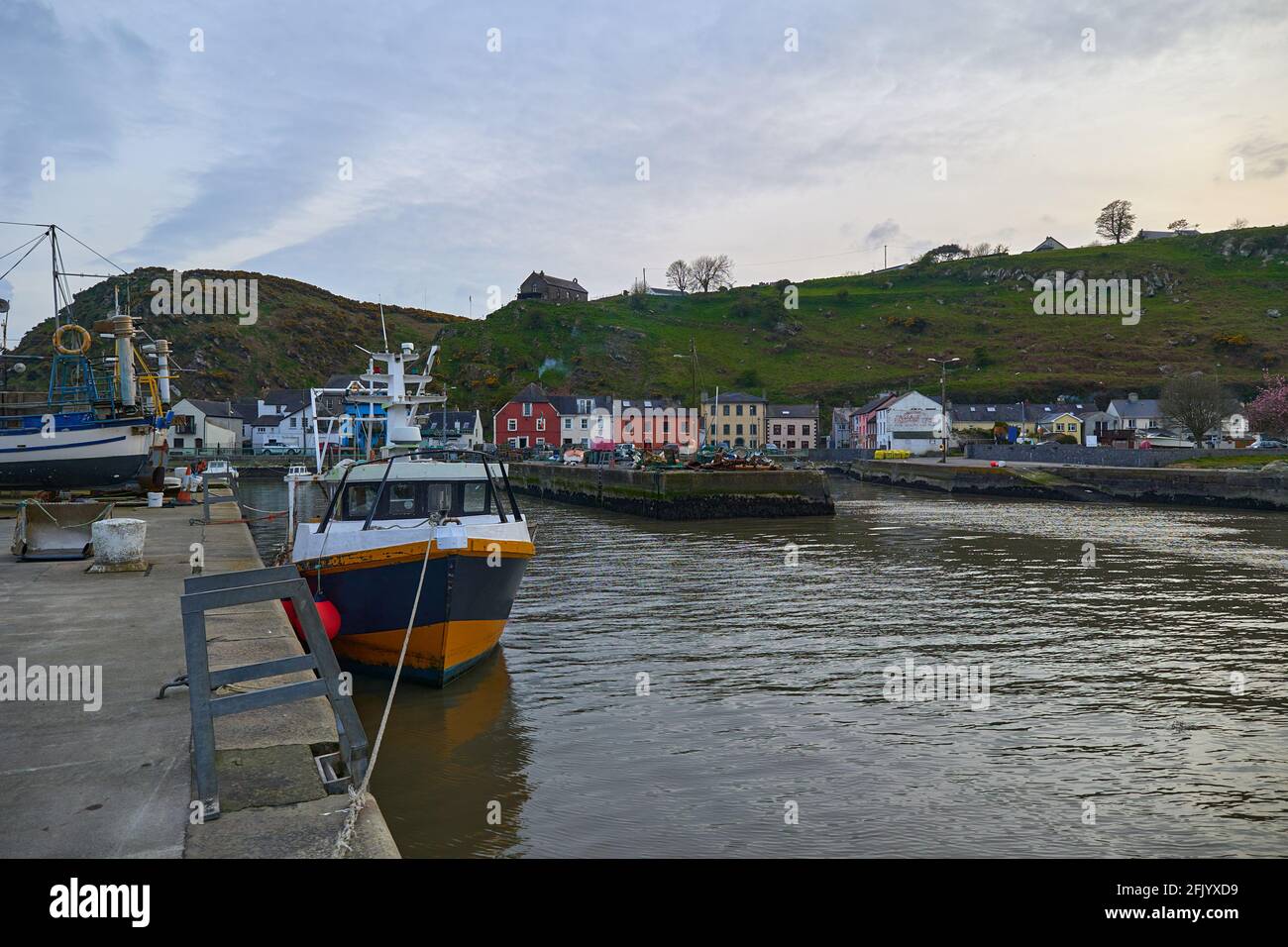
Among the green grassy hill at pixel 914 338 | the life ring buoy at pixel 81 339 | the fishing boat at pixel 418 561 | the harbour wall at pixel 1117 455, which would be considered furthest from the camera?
the green grassy hill at pixel 914 338

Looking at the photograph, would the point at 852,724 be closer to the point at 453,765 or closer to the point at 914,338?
the point at 453,765

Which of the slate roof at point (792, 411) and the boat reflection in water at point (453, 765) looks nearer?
the boat reflection in water at point (453, 765)

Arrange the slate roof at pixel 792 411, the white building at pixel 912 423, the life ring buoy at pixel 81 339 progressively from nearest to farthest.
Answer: the life ring buoy at pixel 81 339, the white building at pixel 912 423, the slate roof at pixel 792 411

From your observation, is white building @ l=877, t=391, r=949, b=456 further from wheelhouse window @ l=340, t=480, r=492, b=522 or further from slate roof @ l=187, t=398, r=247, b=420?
wheelhouse window @ l=340, t=480, r=492, b=522

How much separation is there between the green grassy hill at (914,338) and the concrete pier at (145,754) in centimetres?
11063

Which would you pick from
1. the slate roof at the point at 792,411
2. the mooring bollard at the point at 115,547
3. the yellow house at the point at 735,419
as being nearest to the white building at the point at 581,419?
the yellow house at the point at 735,419

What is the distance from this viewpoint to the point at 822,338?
158 metres

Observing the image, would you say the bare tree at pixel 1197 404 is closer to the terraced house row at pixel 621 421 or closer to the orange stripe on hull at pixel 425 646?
the terraced house row at pixel 621 421

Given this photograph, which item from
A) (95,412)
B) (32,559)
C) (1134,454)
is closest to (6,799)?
(32,559)

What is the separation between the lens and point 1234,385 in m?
115

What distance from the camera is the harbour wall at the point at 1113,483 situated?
154 feet

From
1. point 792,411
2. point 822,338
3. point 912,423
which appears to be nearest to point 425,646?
point 912,423

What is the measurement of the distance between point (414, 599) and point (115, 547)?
7195 mm

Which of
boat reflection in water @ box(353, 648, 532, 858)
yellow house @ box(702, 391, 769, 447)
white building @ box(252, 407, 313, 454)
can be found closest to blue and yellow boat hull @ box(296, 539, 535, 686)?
boat reflection in water @ box(353, 648, 532, 858)
